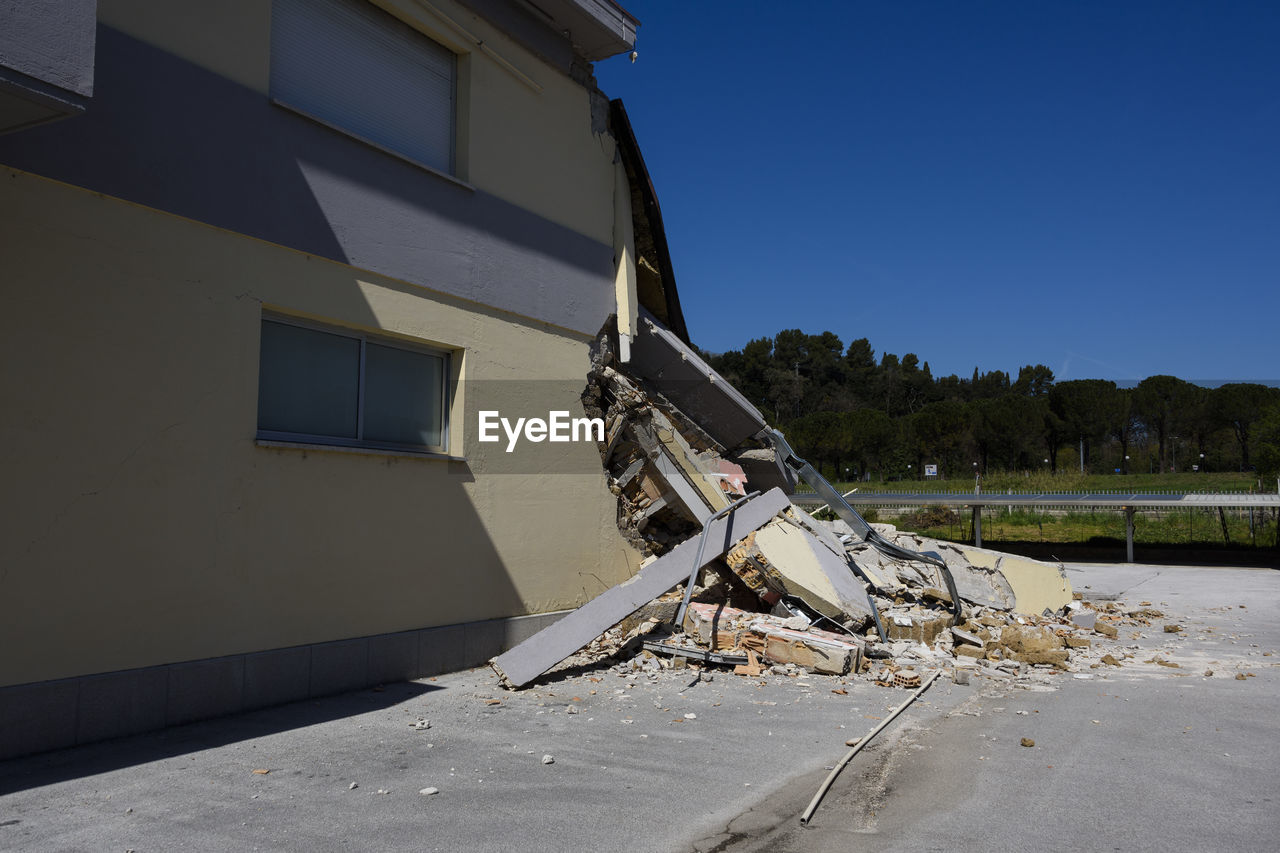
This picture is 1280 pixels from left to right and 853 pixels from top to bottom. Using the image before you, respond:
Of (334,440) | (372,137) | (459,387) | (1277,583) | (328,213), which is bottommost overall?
(1277,583)

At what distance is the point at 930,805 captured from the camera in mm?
4211

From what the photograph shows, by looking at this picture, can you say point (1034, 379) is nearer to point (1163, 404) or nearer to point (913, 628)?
point (1163, 404)

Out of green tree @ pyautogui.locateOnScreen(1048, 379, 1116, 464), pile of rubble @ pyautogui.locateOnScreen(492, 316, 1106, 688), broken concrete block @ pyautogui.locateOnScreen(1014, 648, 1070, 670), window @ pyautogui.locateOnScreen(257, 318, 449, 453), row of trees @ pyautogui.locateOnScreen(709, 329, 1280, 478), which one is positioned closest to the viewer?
window @ pyautogui.locateOnScreen(257, 318, 449, 453)

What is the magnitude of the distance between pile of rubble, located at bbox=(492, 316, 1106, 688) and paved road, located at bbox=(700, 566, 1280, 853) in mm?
1220

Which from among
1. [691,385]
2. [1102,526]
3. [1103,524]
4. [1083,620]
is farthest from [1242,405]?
[691,385]

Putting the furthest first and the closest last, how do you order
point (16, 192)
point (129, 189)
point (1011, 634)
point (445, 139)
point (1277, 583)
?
point (1277, 583) < point (1011, 634) < point (445, 139) < point (129, 189) < point (16, 192)

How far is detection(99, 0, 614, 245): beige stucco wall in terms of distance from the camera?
18.7 feet

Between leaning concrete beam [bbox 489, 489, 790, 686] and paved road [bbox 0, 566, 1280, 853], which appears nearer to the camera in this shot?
paved road [bbox 0, 566, 1280, 853]

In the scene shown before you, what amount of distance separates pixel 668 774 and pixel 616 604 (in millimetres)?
2692

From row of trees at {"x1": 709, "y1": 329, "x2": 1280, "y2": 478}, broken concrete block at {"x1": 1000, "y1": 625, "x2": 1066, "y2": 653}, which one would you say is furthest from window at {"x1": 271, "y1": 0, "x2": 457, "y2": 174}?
row of trees at {"x1": 709, "y1": 329, "x2": 1280, "y2": 478}

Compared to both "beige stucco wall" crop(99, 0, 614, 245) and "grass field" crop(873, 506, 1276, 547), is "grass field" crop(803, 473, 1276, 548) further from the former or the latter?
"beige stucco wall" crop(99, 0, 614, 245)

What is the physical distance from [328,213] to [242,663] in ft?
11.3

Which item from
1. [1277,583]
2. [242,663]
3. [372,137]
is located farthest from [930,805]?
[1277,583]

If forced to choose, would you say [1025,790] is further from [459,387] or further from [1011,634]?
[459,387]
